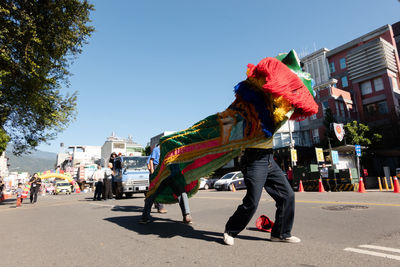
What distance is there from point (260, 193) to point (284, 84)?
1.34 meters

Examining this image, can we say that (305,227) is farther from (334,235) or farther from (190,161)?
(190,161)

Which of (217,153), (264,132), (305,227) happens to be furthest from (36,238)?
(305,227)

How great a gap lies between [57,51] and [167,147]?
39.3 ft

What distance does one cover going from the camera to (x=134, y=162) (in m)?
13.8

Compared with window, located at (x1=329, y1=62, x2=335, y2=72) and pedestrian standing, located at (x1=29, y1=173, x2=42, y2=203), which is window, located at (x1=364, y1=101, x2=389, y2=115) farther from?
pedestrian standing, located at (x1=29, y1=173, x2=42, y2=203)

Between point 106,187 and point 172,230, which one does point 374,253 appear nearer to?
point 172,230

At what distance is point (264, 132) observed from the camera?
125 inches

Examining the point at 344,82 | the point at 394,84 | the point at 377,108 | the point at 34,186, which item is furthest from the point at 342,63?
the point at 34,186

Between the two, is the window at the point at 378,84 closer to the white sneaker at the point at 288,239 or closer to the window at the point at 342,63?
the window at the point at 342,63

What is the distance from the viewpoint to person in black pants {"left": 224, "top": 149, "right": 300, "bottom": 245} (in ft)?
10.4

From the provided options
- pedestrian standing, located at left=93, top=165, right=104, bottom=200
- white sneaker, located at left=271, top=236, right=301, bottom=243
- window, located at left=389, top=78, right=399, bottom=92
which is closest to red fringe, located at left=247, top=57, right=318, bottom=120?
white sneaker, located at left=271, top=236, right=301, bottom=243

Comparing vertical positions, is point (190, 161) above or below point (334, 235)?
above

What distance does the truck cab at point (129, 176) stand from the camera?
13148 mm

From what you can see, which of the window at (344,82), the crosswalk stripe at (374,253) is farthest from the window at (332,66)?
the crosswalk stripe at (374,253)
